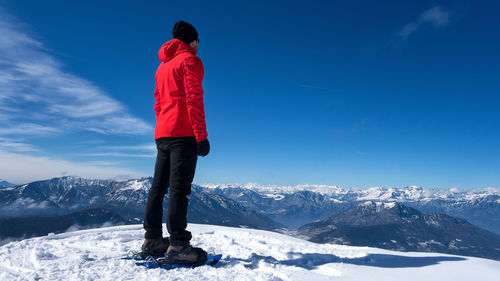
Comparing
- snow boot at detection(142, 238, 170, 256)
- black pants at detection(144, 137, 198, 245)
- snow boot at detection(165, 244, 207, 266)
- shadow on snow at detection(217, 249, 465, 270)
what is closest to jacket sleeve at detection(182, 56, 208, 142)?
black pants at detection(144, 137, 198, 245)

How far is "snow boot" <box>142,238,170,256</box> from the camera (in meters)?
4.91

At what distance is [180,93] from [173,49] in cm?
101

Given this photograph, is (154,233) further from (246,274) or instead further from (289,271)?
(289,271)

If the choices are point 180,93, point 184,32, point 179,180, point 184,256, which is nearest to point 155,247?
point 184,256

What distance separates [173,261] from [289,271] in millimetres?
1871

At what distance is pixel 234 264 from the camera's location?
181 inches

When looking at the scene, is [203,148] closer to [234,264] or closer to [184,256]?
[184,256]

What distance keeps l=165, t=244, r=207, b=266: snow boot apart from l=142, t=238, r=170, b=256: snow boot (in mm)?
638

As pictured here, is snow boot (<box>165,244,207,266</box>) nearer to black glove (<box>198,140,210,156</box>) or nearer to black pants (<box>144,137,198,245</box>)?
black pants (<box>144,137,198,245</box>)

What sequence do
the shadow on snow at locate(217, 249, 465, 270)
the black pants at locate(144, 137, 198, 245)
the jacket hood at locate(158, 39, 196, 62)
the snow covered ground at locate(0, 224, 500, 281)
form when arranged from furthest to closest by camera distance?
1. the jacket hood at locate(158, 39, 196, 62)
2. the shadow on snow at locate(217, 249, 465, 270)
3. the black pants at locate(144, 137, 198, 245)
4. the snow covered ground at locate(0, 224, 500, 281)

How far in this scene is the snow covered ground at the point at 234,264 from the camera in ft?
12.9

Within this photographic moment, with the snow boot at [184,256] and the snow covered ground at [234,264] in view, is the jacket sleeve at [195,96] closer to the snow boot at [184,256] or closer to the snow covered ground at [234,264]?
the snow boot at [184,256]

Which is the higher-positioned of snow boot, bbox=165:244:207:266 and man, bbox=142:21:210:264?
man, bbox=142:21:210:264

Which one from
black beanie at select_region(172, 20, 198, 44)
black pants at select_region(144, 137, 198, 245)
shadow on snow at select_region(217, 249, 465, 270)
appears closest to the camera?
black pants at select_region(144, 137, 198, 245)
